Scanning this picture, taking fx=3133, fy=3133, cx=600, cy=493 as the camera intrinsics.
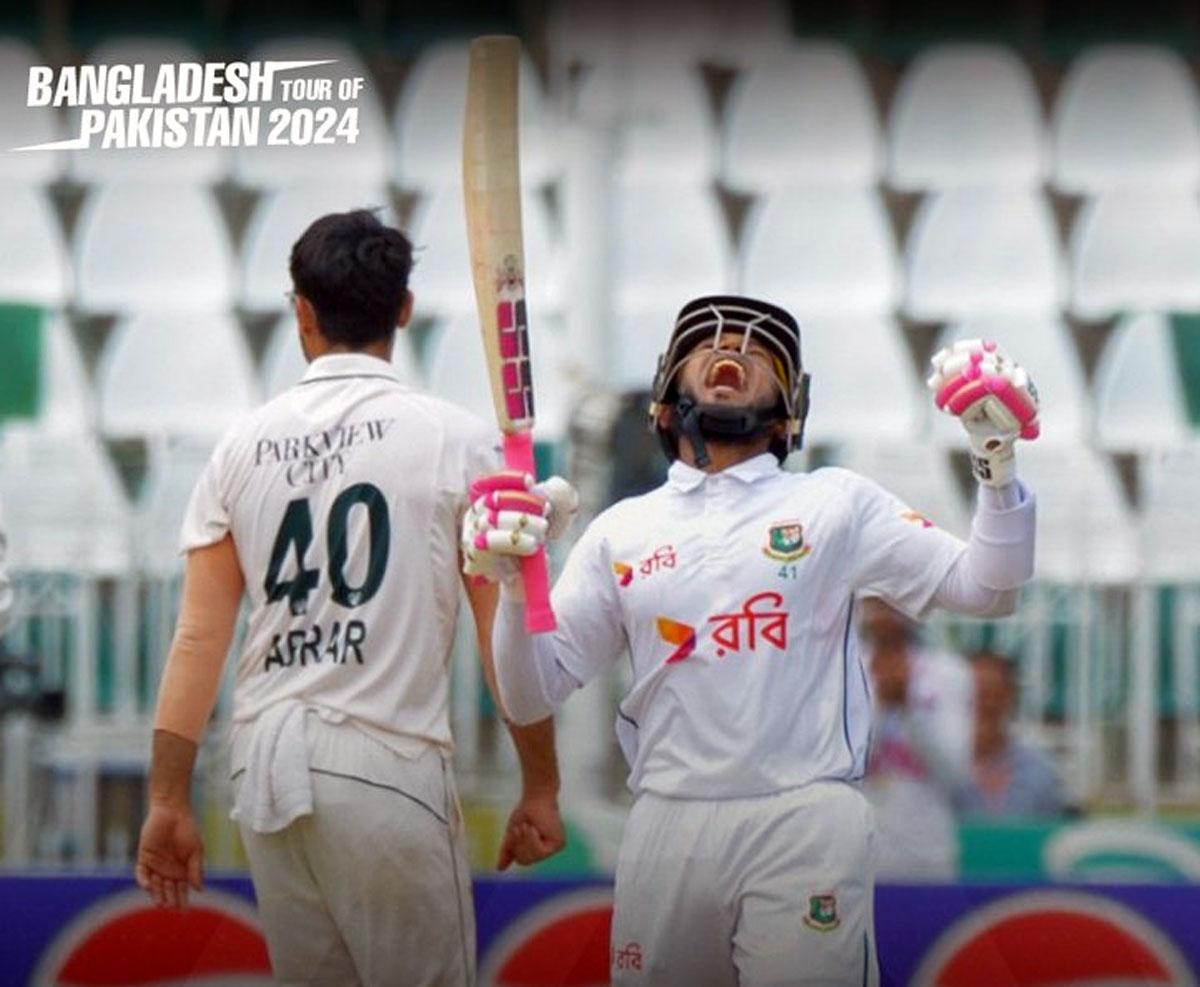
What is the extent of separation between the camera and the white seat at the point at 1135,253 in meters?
6.99

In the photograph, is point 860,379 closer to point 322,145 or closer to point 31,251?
point 322,145

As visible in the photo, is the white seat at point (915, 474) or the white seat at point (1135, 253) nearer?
the white seat at point (915, 474)

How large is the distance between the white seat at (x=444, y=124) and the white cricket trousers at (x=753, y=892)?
280cm

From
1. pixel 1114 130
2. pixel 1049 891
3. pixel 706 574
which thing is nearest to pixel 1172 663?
pixel 1114 130

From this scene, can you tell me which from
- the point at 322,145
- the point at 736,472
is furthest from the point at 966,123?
the point at 736,472

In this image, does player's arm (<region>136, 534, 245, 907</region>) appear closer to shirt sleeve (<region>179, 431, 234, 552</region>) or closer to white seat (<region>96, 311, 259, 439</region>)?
shirt sleeve (<region>179, 431, 234, 552</region>)

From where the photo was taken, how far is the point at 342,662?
4238mm

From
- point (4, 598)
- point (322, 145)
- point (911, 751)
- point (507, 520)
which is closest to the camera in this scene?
point (507, 520)

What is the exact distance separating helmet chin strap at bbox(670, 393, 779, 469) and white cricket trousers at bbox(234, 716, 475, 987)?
571 millimetres

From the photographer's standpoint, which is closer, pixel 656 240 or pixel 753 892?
pixel 753 892

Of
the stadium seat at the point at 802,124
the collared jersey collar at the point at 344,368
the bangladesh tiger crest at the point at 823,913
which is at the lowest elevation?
the bangladesh tiger crest at the point at 823,913

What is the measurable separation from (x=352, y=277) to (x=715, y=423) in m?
0.60

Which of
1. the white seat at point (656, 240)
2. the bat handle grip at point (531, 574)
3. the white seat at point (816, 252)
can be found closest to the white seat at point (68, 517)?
the white seat at point (656, 240)

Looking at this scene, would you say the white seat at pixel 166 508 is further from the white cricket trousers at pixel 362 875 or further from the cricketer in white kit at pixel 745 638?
the cricketer in white kit at pixel 745 638
